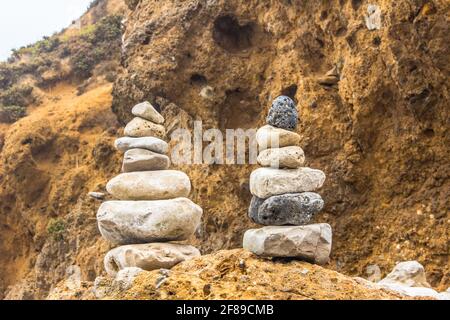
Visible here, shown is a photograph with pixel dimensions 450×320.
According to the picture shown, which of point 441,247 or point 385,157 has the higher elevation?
point 385,157

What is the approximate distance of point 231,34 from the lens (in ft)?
51.4

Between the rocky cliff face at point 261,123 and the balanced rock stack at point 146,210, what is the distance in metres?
0.58

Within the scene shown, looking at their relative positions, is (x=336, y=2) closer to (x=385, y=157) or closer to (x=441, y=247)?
(x=385, y=157)

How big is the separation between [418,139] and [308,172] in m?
4.71

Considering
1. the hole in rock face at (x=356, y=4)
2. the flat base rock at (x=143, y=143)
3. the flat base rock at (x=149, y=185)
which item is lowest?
the flat base rock at (x=149, y=185)

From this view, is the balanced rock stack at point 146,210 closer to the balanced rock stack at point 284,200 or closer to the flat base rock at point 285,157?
the balanced rock stack at point 284,200

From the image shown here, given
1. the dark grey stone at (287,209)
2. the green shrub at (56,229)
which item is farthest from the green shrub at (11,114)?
the dark grey stone at (287,209)

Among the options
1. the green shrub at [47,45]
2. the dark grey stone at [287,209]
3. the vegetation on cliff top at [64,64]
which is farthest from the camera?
the green shrub at [47,45]

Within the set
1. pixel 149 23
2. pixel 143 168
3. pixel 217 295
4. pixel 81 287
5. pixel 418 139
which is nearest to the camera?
pixel 217 295

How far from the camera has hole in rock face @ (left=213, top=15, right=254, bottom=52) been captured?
15.3 m

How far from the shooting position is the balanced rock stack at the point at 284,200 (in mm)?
6938

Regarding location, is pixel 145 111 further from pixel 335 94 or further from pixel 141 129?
pixel 335 94

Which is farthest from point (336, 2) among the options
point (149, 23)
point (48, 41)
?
point (48, 41)

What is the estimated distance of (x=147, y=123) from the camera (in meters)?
8.78
